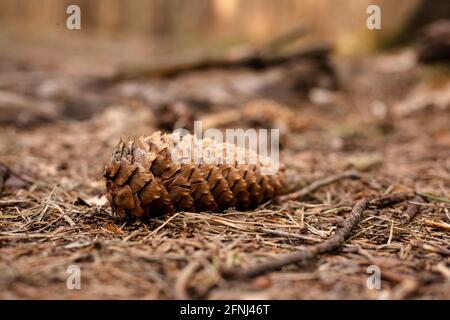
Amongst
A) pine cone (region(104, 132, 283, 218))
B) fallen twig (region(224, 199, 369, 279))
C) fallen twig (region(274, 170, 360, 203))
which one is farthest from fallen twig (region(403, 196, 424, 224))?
pine cone (region(104, 132, 283, 218))

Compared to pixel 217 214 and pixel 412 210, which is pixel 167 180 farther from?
→ pixel 412 210

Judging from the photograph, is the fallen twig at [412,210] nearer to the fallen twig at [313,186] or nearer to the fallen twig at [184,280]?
the fallen twig at [313,186]

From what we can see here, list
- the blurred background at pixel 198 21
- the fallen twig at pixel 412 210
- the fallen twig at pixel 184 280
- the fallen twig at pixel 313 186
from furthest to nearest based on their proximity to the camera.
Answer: the blurred background at pixel 198 21, the fallen twig at pixel 313 186, the fallen twig at pixel 412 210, the fallen twig at pixel 184 280

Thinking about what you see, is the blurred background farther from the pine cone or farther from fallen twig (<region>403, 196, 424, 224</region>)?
the pine cone

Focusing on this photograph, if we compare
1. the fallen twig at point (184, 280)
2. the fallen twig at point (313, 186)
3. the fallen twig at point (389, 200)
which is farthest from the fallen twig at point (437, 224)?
the fallen twig at point (184, 280)

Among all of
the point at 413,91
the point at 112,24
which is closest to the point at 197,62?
the point at 413,91

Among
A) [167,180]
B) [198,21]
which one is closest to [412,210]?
[167,180]
